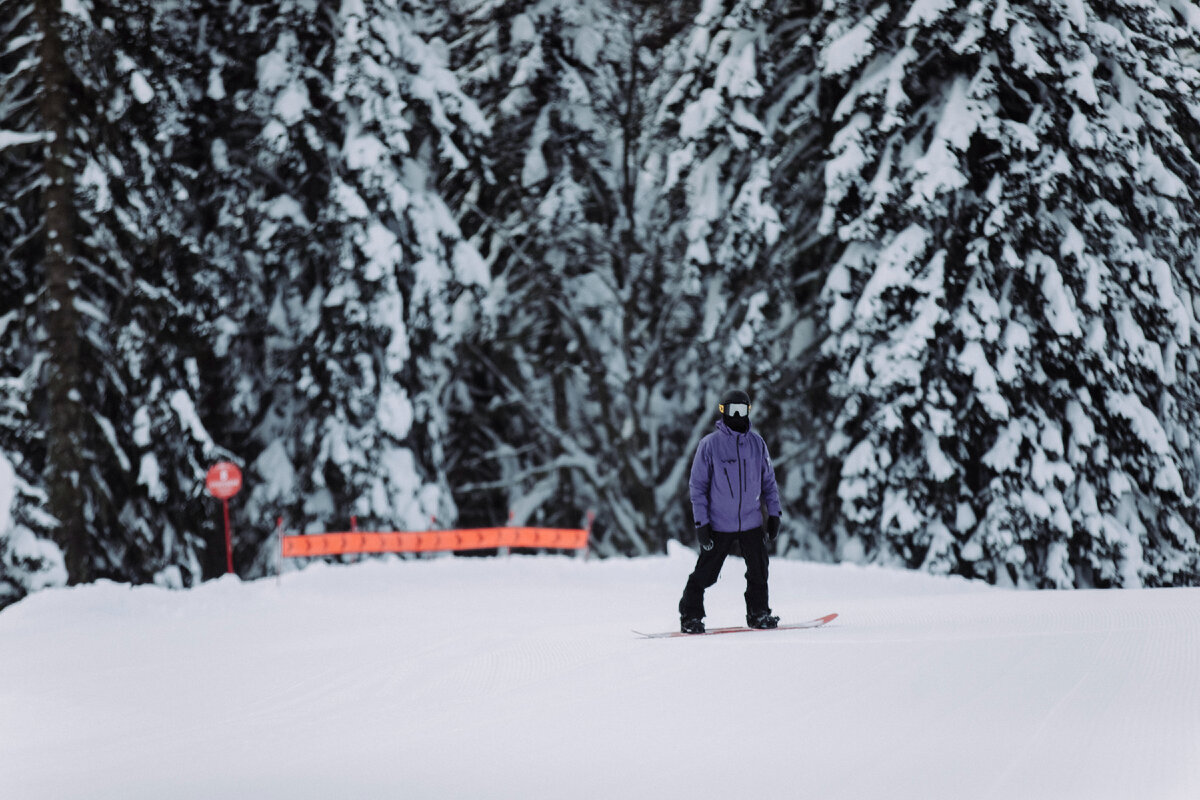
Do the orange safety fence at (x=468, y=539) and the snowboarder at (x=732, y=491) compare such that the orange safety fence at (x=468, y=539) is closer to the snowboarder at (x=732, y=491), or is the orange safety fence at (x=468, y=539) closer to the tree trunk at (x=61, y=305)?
the tree trunk at (x=61, y=305)

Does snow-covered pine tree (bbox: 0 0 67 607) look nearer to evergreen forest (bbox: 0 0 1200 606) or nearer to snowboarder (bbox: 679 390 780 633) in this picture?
evergreen forest (bbox: 0 0 1200 606)

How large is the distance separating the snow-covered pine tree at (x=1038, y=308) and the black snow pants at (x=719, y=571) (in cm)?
825

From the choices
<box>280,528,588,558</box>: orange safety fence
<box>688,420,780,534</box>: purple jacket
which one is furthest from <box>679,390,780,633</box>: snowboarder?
<box>280,528,588,558</box>: orange safety fence

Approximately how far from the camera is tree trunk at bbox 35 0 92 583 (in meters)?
20.4

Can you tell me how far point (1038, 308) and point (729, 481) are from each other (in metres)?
9.45

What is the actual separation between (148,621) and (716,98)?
12.8 metres

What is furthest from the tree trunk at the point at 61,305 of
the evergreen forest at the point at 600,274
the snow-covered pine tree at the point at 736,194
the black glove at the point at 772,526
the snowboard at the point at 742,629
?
the black glove at the point at 772,526

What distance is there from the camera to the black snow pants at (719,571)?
9570 mm

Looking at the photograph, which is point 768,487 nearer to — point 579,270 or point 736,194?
point 736,194

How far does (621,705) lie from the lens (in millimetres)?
7160

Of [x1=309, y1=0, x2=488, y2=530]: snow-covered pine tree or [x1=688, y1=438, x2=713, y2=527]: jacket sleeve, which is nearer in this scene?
[x1=688, y1=438, x2=713, y2=527]: jacket sleeve

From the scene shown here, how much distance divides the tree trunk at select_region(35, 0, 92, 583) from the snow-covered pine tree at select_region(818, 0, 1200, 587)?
10321 mm

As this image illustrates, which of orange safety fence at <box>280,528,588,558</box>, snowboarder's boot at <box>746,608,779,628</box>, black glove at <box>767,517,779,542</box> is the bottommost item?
snowboarder's boot at <box>746,608,779,628</box>

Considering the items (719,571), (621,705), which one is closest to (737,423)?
(719,571)
